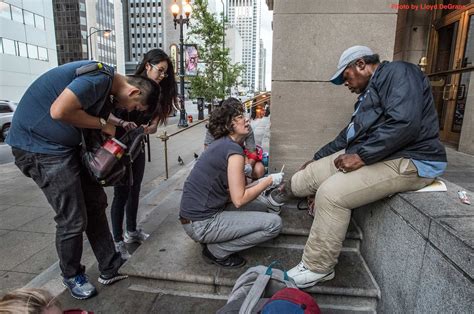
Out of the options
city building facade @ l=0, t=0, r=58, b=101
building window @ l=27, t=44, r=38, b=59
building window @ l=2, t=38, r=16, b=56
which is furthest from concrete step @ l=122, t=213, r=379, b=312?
building window @ l=27, t=44, r=38, b=59

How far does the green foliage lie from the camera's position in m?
23.5

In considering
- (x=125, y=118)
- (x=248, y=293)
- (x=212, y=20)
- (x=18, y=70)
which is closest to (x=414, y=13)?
(x=125, y=118)

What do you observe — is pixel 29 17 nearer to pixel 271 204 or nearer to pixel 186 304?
pixel 271 204

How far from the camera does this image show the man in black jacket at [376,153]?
2162 millimetres

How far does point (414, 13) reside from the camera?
905 cm

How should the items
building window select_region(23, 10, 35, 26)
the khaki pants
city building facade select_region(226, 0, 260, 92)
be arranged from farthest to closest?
1. city building facade select_region(226, 0, 260, 92)
2. building window select_region(23, 10, 35, 26)
3. the khaki pants

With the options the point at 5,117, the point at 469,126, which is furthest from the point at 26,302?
the point at 5,117

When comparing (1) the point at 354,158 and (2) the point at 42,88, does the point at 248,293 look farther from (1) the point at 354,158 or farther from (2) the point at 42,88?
(2) the point at 42,88

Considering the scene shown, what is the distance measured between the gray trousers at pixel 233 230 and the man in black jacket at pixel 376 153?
408mm

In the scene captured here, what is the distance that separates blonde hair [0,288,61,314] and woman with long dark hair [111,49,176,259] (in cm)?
196

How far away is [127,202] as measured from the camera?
350 centimetres

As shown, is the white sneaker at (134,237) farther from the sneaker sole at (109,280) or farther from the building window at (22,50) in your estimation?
the building window at (22,50)

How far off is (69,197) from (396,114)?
245 cm

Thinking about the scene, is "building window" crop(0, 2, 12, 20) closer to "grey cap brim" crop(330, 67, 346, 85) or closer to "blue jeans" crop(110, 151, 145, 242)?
"blue jeans" crop(110, 151, 145, 242)
